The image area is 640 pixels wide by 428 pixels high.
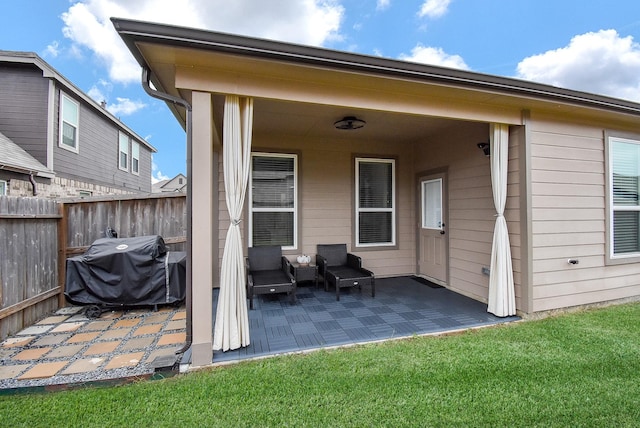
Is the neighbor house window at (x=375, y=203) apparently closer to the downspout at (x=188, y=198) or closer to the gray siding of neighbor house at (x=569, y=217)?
the gray siding of neighbor house at (x=569, y=217)

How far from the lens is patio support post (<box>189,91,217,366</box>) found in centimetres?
256

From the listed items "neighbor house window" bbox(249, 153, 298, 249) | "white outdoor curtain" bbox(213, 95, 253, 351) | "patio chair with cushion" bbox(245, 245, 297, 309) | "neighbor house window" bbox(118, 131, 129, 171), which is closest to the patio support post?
"white outdoor curtain" bbox(213, 95, 253, 351)

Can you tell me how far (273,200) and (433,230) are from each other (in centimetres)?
305

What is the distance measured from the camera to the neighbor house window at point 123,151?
37.0ft

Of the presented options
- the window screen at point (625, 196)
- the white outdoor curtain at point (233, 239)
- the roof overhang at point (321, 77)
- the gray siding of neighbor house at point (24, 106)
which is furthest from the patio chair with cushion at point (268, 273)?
the gray siding of neighbor house at point (24, 106)

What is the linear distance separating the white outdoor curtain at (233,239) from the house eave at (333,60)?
54 centimetres

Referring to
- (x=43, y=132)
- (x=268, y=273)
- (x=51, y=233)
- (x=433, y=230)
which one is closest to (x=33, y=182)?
(x=43, y=132)

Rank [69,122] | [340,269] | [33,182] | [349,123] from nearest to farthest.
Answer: [349,123]
[340,269]
[33,182]
[69,122]

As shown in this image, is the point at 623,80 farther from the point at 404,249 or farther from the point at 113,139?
the point at 113,139

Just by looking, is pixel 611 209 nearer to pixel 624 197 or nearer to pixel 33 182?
pixel 624 197

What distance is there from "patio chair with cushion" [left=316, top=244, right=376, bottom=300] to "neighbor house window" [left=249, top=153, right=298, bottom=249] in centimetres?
64

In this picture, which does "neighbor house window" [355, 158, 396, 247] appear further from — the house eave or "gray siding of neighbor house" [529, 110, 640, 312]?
the house eave

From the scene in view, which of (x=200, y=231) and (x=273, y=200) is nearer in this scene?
(x=200, y=231)

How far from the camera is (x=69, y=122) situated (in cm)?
802
